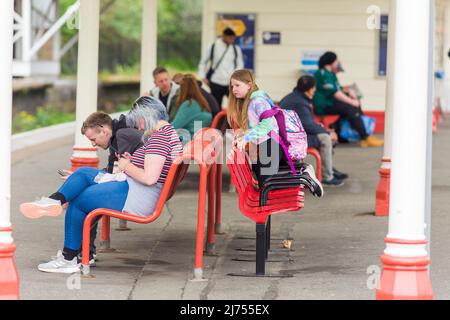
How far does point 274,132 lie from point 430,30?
169 centimetres

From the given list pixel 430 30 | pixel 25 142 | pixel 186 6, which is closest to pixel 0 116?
pixel 430 30

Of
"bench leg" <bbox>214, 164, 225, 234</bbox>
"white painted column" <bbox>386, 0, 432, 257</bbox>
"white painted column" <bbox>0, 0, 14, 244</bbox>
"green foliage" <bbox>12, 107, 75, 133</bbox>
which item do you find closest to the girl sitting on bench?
"bench leg" <bbox>214, 164, 225, 234</bbox>

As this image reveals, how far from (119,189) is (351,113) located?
9.13m

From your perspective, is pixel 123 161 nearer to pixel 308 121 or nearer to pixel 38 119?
pixel 308 121

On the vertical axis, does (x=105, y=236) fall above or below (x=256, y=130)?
below

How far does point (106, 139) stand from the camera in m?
7.73

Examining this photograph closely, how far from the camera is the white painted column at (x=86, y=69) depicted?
10.8 meters

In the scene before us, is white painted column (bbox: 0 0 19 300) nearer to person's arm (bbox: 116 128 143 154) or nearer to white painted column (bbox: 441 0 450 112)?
person's arm (bbox: 116 128 143 154)

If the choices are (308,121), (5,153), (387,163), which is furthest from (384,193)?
(5,153)

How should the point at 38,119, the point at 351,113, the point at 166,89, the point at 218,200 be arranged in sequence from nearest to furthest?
the point at 218,200 → the point at 166,89 → the point at 351,113 → the point at 38,119

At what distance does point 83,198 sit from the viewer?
7.45 metres

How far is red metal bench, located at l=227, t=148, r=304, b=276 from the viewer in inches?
296

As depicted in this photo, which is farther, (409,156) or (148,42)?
(148,42)

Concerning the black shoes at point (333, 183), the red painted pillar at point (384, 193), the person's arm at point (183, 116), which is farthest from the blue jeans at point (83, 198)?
the black shoes at point (333, 183)
